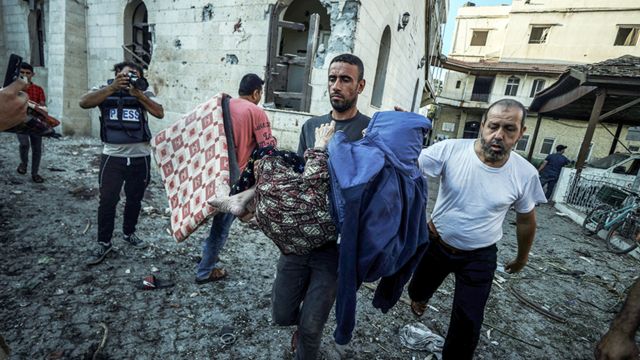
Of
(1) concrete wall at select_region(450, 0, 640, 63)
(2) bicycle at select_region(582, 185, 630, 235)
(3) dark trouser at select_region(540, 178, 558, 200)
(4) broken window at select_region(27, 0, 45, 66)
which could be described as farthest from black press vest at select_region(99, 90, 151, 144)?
(1) concrete wall at select_region(450, 0, 640, 63)

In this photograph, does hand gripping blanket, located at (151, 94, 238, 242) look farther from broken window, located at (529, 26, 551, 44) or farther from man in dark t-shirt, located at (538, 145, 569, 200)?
broken window, located at (529, 26, 551, 44)

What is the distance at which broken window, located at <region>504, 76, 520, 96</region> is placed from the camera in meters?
23.2

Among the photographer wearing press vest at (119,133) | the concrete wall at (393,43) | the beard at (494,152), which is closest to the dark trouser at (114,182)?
the photographer wearing press vest at (119,133)

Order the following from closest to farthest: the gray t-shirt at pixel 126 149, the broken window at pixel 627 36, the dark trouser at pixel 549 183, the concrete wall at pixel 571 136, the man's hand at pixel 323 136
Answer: the man's hand at pixel 323 136
the gray t-shirt at pixel 126 149
the dark trouser at pixel 549 183
the concrete wall at pixel 571 136
the broken window at pixel 627 36

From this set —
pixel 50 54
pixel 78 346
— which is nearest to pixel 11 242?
pixel 78 346

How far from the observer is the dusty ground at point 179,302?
2.16 m

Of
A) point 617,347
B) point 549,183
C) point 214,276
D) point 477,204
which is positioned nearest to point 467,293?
point 477,204

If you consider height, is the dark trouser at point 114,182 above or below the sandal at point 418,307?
above

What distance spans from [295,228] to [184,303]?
1.92m

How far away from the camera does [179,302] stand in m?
2.62

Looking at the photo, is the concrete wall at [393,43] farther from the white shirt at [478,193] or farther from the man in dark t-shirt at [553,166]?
the man in dark t-shirt at [553,166]

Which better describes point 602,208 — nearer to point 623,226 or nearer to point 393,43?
point 623,226

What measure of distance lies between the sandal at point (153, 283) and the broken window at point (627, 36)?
32059mm

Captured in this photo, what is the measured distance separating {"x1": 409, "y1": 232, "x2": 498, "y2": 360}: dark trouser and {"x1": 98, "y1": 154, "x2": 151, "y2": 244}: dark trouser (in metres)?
3.19
